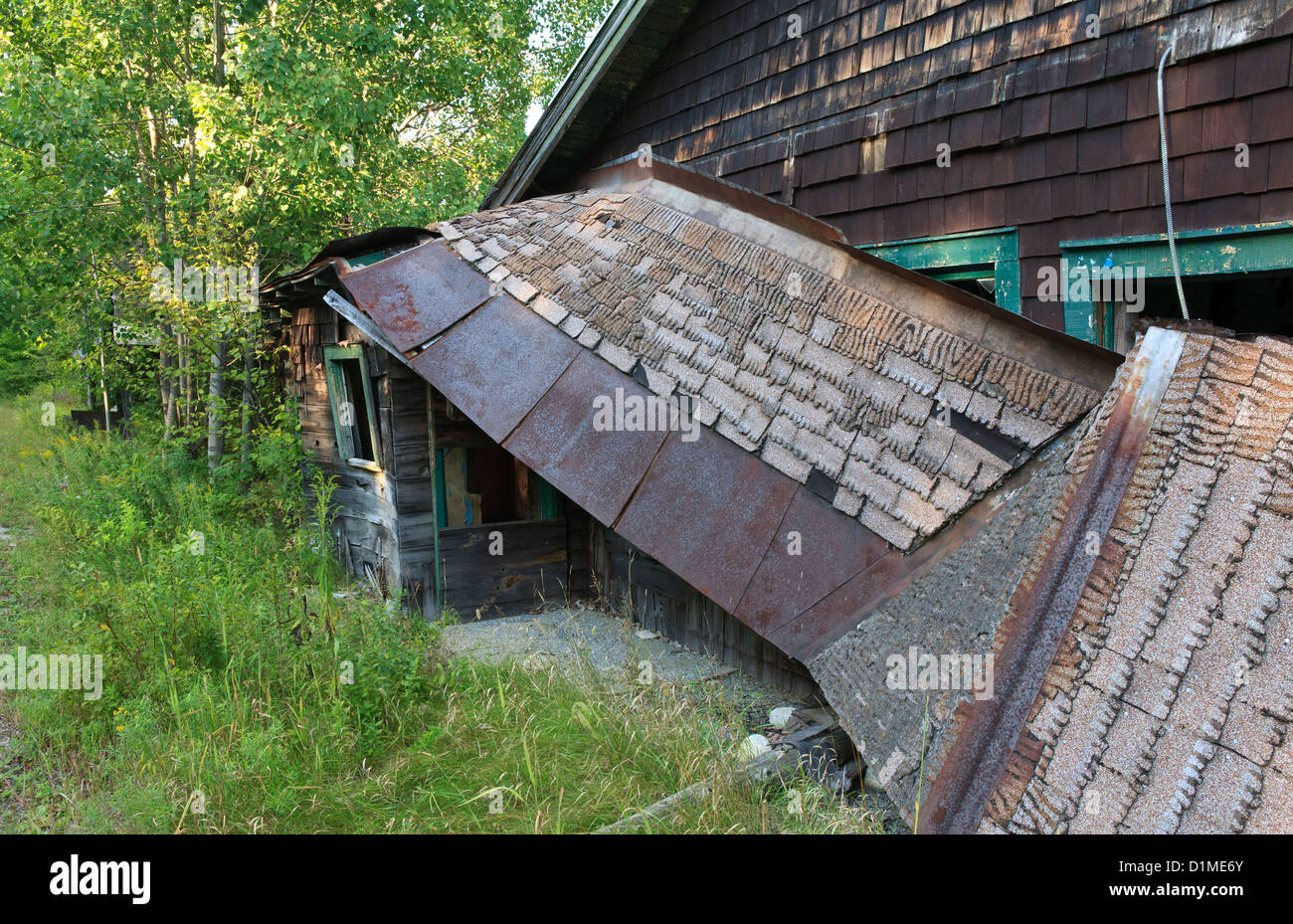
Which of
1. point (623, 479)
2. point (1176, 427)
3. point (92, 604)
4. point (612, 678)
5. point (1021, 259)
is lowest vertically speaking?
point (612, 678)

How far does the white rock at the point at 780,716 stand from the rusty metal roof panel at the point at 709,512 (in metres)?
1.08

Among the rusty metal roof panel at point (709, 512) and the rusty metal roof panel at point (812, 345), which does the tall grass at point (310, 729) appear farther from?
the rusty metal roof panel at point (812, 345)

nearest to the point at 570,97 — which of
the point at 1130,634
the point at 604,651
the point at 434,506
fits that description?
the point at 434,506

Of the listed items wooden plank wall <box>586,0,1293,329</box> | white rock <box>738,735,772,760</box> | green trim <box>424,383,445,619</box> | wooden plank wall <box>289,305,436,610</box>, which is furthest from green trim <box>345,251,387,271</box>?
white rock <box>738,735,772,760</box>

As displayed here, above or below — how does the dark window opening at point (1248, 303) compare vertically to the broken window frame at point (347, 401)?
above

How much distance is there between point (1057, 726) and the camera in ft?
8.11

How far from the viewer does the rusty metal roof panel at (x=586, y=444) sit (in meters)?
4.22

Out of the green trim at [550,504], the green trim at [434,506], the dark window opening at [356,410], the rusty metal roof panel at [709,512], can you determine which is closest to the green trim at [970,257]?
the rusty metal roof panel at [709,512]

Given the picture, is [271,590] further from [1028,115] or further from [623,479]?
[1028,115]

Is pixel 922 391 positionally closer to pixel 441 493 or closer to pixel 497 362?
pixel 497 362

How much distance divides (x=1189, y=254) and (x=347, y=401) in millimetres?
6990

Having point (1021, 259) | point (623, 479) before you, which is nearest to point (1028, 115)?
point (1021, 259)

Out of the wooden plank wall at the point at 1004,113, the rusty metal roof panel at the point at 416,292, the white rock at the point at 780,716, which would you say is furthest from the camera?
the rusty metal roof panel at the point at 416,292

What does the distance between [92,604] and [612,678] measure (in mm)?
3303
